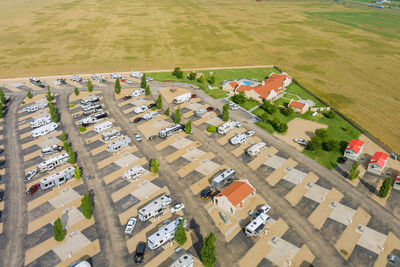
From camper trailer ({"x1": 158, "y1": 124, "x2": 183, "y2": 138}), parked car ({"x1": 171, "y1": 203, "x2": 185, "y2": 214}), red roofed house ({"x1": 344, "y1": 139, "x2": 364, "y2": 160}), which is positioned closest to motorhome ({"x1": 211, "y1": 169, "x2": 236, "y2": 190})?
parked car ({"x1": 171, "y1": 203, "x2": 185, "y2": 214})

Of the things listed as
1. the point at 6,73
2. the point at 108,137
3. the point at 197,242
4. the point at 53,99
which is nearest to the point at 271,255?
the point at 197,242

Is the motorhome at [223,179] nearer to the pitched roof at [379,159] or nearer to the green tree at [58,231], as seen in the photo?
the green tree at [58,231]

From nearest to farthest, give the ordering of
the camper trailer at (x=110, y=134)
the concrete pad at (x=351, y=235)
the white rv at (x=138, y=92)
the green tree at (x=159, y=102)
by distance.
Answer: the concrete pad at (x=351, y=235) < the camper trailer at (x=110, y=134) < the green tree at (x=159, y=102) < the white rv at (x=138, y=92)

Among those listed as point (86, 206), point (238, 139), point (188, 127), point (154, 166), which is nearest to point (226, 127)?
point (238, 139)

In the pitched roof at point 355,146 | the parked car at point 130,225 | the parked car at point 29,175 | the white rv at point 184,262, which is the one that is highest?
the pitched roof at point 355,146

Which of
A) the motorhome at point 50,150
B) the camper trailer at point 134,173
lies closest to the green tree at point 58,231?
the camper trailer at point 134,173

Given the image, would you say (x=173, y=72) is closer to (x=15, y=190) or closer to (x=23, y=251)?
(x=15, y=190)

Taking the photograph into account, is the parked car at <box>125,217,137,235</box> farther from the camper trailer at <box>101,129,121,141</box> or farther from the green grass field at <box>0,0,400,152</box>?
the green grass field at <box>0,0,400,152</box>
